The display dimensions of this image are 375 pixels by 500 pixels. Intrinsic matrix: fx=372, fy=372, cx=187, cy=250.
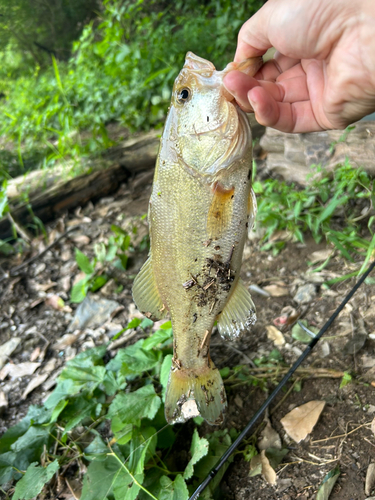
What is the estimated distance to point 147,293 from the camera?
6.23 ft

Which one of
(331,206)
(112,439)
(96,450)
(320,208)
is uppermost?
(331,206)

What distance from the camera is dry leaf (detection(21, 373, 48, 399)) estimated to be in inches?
123

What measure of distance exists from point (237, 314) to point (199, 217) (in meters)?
0.57

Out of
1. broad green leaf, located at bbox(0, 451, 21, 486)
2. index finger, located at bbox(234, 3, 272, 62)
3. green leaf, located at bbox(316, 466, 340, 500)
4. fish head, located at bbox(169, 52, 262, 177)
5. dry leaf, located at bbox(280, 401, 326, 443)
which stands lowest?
broad green leaf, located at bbox(0, 451, 21, 486)

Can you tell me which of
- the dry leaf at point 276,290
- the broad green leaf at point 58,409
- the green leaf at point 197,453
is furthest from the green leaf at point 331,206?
the broad green leaf at point 58,409

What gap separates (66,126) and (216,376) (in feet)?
13.8

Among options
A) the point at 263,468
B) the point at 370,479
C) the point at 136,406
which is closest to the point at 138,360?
the point at 136,406

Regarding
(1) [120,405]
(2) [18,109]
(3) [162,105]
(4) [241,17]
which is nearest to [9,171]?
(2) [18,109]

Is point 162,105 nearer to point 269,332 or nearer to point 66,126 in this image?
point 66,126

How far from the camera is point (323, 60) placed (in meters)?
1.84

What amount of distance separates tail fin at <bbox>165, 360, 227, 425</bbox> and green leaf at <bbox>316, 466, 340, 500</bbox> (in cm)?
56

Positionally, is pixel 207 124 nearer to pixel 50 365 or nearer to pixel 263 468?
pixel 263 468

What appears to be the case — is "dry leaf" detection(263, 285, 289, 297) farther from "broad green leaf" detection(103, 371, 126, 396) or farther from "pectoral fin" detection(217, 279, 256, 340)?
"broad green leaf" detection(103, 371, 126, 396)

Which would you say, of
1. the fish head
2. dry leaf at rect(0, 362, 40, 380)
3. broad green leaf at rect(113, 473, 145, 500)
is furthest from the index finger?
dry leaf at rect(0, 362, 40, 380)
